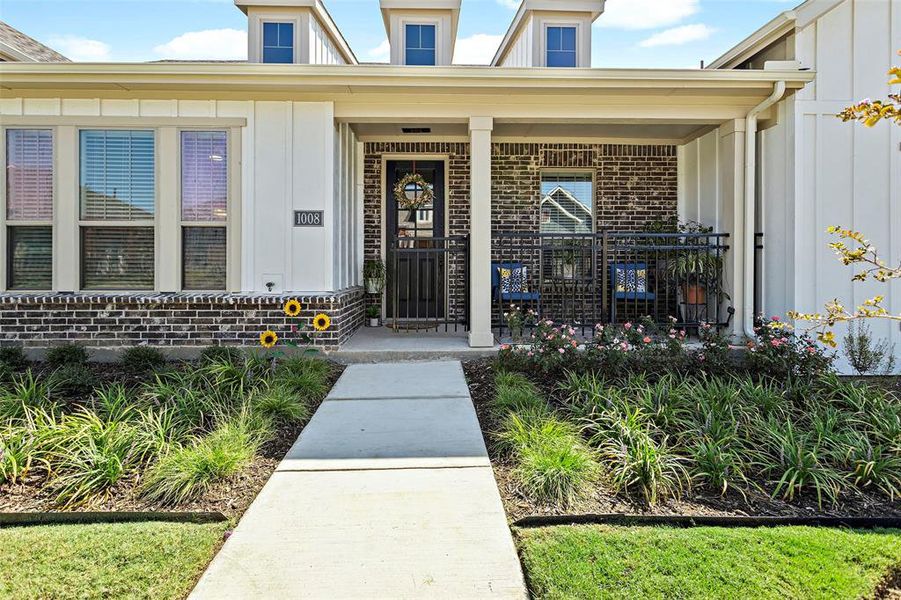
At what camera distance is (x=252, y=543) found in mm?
2537

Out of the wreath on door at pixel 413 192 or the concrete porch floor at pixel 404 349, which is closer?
the concrete porch floor at pixel 404 349

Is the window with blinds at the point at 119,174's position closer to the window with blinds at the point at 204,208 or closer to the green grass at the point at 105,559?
the window with blinds at the point at 204,208

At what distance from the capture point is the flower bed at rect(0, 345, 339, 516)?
3.00 m

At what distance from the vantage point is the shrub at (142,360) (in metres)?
5.46

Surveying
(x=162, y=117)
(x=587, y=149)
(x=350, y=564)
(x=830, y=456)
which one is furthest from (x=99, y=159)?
(x=830, y=456)

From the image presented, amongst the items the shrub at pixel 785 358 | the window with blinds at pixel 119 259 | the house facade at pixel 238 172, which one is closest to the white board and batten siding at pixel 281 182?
the house facade at pixel 238 172

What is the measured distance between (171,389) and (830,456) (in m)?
4.73

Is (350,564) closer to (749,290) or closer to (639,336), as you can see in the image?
(639,336)

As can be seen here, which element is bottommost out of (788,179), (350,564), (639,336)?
(350,564)

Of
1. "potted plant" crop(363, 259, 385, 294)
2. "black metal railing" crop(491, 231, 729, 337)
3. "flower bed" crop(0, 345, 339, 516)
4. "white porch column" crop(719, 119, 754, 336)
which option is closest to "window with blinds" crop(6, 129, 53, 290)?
"flower bed" crop(0, 345, 339, 516)

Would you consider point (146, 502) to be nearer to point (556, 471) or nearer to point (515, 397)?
point (556, 471)

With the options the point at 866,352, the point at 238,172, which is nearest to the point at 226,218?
the point at 238,172

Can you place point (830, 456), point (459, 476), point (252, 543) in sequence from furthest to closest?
point (830, 456) < point (459, 476) < point (252, 543)

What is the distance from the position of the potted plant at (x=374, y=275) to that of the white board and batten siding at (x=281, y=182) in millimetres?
1895
